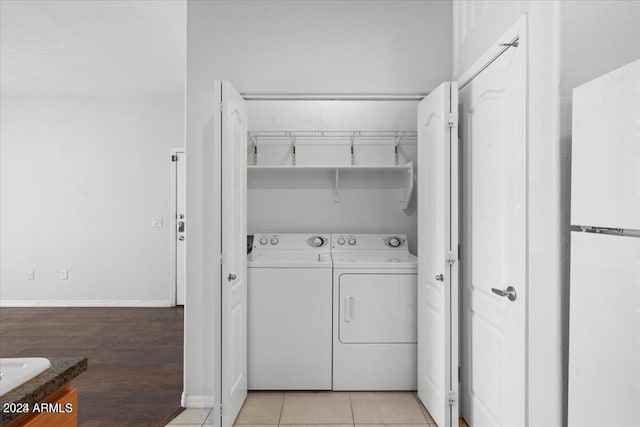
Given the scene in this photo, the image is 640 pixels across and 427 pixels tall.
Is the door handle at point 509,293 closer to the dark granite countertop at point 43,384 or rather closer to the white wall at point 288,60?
the white wall at point 288,60

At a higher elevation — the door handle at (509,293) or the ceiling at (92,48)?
the ceiling at (92,48)

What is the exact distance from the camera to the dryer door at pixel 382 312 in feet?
8.93

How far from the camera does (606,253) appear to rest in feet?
3.73

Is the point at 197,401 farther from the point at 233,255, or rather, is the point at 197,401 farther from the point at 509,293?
the point at 509,293

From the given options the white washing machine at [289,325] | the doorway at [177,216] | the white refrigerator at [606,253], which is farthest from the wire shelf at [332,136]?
the doorway at [177,216]

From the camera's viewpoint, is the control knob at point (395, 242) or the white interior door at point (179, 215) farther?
the white interior door at point (179, 215)

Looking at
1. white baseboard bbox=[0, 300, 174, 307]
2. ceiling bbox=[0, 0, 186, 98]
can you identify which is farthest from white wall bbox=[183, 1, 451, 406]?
white baseboard bbox=[0, 300, 174, 307]

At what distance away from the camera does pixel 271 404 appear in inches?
102

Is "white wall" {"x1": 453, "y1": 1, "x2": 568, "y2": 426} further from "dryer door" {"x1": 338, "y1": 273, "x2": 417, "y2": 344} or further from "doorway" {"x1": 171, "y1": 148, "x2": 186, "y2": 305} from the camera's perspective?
"doorway" {"x1": 171, "y1": 148, "x2": 186, "y2": 305}

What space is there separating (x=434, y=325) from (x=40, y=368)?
1.94 m

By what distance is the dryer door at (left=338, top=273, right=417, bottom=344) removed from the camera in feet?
8.93

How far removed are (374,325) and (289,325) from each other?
1.88ft

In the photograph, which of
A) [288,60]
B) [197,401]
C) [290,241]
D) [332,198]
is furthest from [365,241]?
[197,401]

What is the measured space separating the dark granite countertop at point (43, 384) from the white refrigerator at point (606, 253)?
54.4 inches
